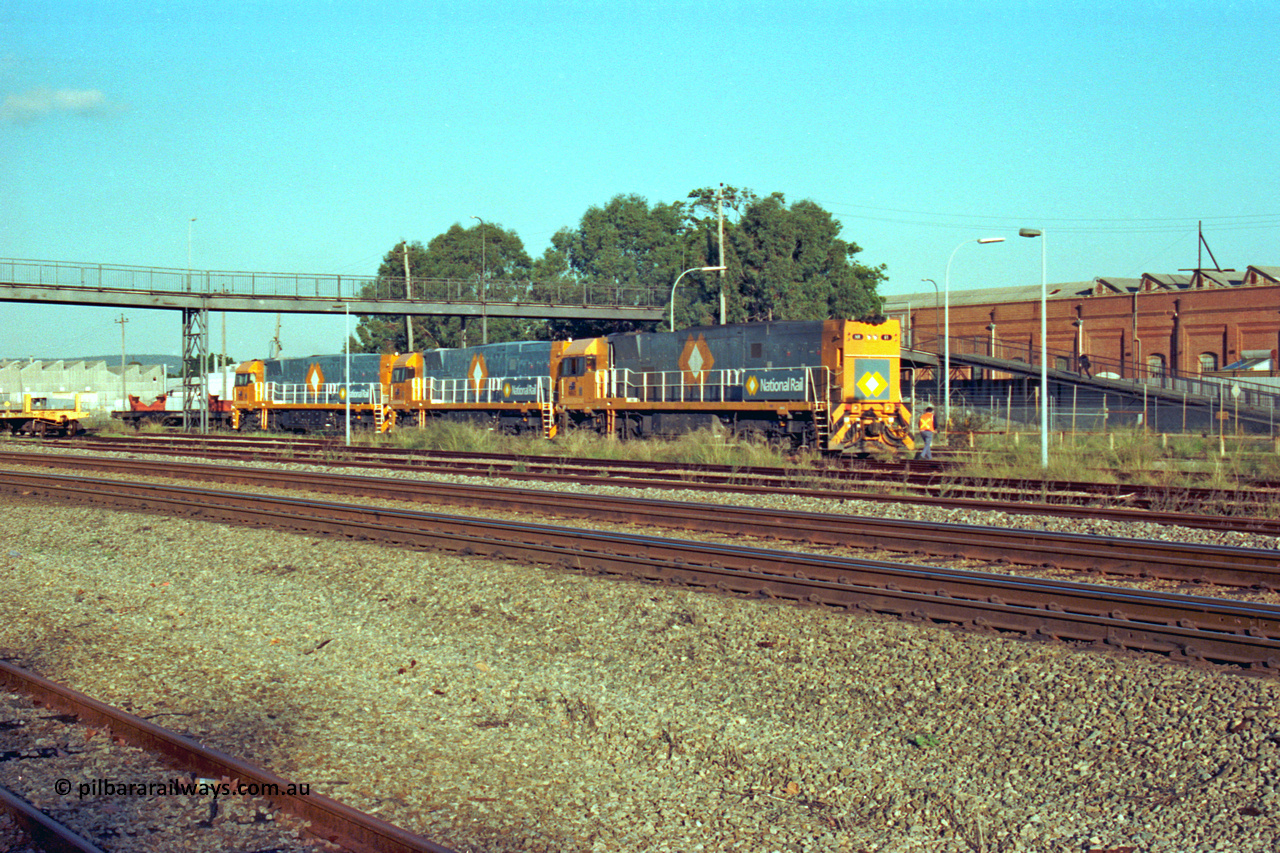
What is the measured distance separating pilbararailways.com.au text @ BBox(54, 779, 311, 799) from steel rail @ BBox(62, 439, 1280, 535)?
11.1 meters

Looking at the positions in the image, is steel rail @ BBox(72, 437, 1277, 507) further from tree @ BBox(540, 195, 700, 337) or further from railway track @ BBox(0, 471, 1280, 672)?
tree @ BBox(540, 195, 700, 337)

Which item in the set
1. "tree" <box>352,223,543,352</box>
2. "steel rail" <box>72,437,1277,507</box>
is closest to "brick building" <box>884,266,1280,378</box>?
"tree" <box>352,223,543,352</box>

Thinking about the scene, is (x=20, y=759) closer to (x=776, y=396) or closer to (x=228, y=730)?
(x=228, y=730)

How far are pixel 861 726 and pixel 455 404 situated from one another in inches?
1052

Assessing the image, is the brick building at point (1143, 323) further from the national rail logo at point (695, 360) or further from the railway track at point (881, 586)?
the railway track at point (881, 586)

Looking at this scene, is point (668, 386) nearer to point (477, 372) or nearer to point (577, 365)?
point (577, 365)

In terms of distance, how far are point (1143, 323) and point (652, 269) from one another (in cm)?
3364

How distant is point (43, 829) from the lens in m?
4.22

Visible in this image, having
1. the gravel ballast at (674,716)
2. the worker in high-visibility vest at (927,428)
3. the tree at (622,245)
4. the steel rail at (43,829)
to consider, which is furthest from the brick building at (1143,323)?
the steel rail at (43,829)

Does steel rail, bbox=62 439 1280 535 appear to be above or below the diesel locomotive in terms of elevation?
below

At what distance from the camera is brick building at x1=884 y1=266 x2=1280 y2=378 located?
5322 cm

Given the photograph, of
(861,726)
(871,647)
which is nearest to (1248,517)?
(871,647)

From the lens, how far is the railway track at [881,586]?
6.80m

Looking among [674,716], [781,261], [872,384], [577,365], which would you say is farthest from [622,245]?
[674,716]
